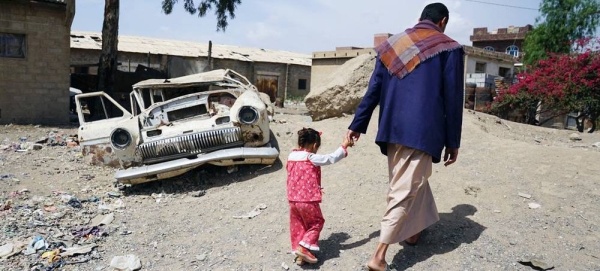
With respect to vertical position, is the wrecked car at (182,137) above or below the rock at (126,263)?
above

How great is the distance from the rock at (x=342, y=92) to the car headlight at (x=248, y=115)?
2.52 meters

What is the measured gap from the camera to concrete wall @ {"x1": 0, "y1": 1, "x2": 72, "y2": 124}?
36.2ft

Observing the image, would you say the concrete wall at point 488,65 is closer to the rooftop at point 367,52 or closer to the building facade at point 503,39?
the rooftop at point 367,52

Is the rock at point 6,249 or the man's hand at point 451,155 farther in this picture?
the rock at point 6,249

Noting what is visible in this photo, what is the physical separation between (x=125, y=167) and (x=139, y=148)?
0.35 m

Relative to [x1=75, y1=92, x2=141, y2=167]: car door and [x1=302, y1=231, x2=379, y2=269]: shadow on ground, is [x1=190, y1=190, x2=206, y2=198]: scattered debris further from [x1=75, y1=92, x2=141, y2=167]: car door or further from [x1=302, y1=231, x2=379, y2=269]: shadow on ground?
[x1=302, y1=231, x2=379, y2=269]: shadow on ground

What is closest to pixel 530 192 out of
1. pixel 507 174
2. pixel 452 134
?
pixel 507 174

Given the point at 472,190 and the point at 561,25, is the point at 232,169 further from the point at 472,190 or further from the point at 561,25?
the point at 561,25

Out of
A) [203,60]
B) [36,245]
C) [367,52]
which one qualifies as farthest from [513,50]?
[36,245]

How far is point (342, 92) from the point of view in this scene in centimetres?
792

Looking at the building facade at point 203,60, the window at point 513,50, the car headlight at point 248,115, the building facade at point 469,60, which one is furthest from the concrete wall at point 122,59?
the window at point 513,50

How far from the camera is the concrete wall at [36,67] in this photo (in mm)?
11031

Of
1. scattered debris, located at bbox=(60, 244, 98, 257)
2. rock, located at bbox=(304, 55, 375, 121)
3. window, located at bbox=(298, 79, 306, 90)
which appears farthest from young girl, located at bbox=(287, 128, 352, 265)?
window, located at bbox=(298, 79, 306, 90)

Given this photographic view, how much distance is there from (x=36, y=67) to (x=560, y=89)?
1323cm
